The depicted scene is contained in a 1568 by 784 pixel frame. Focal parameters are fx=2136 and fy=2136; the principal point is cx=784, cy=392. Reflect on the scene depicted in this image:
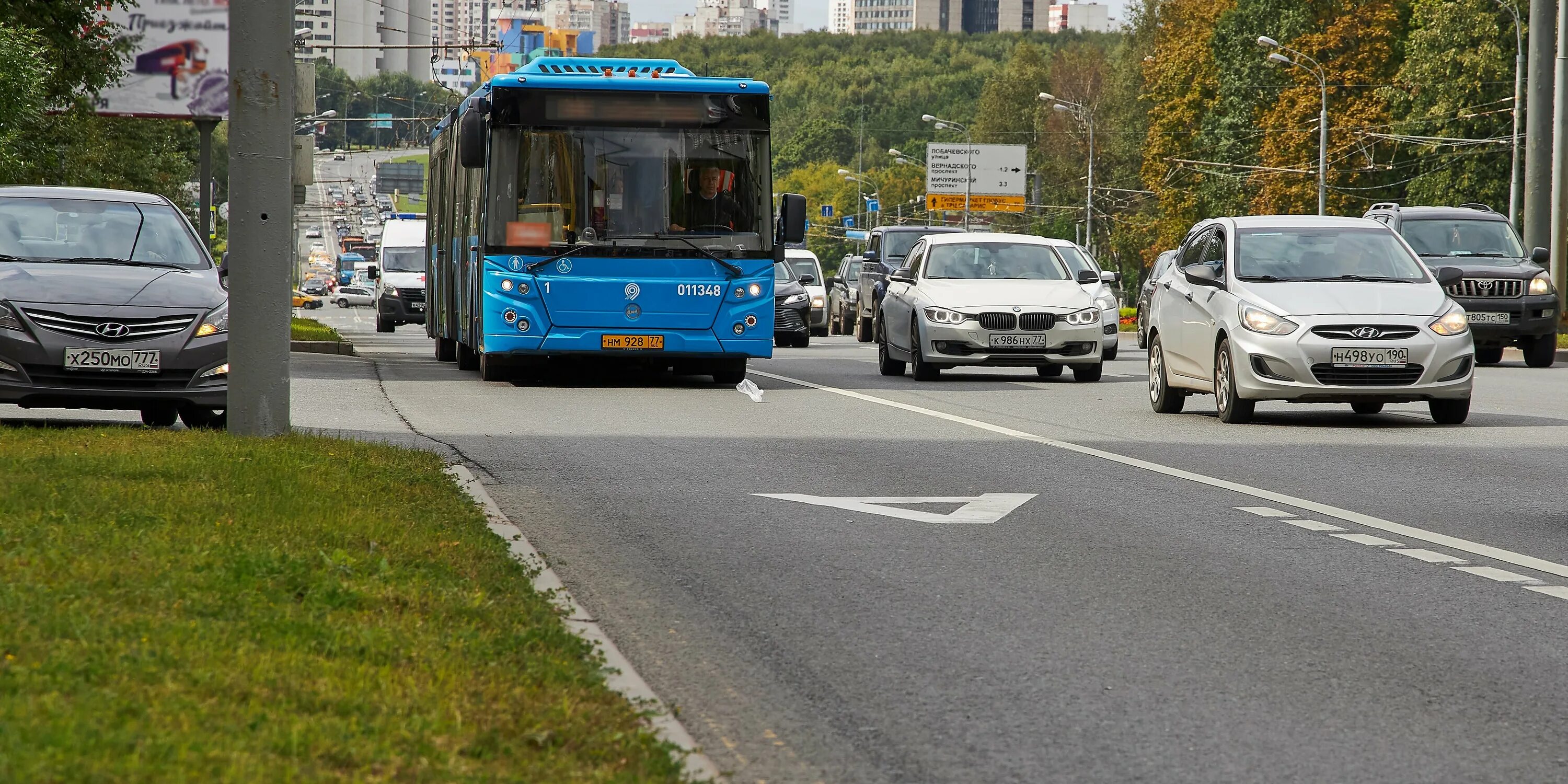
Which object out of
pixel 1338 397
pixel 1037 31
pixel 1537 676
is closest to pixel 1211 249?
pixel 1338 397

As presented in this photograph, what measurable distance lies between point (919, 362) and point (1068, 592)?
50.0 ft

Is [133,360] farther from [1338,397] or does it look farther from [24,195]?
[1338,397]

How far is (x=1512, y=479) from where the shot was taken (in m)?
12.2

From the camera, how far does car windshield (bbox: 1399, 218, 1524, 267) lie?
2855 centimetres

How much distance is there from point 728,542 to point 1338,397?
27.6 ft

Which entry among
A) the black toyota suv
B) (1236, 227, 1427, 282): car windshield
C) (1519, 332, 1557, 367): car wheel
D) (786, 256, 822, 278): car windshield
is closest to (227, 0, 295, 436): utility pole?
(1236, 227, 1427, 282): car windshield

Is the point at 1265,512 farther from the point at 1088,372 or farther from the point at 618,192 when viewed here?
the point at 1088,372

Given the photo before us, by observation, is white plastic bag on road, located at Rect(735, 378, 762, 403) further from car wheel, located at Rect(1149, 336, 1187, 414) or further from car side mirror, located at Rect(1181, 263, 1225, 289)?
car side mirror, located at Rect(1181, 263, 1225, 289)

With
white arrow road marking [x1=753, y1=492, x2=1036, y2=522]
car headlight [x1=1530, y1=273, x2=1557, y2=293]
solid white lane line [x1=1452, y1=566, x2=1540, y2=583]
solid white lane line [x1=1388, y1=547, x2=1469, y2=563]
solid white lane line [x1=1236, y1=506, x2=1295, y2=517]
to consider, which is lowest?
white arrow road marking [x1=753, y1=492, x2=1036, y2=522]

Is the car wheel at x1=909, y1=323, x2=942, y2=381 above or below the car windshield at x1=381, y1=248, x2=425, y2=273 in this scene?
below

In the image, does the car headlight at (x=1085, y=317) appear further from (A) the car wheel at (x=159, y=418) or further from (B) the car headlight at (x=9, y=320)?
(B) the car headlight at (x=9, y=320)

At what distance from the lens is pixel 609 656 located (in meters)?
6.05

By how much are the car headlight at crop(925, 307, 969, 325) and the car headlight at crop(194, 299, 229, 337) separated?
1062 centimetres

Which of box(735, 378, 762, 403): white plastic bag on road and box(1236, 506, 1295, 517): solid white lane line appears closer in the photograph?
box(1236, 506, 1295, 517): solid white lane line
